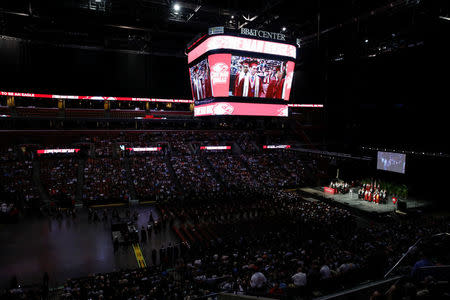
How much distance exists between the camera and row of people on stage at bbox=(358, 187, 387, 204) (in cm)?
2428

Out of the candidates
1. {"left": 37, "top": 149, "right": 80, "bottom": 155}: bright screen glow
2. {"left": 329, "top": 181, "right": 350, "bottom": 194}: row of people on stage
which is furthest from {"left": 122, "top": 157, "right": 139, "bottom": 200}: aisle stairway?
{"left": 329, "top": 181, "right": 350, "bottom": 194}: row of people on stage

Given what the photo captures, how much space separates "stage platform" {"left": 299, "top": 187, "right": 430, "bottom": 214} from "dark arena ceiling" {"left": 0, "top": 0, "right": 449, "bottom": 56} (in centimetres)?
1330

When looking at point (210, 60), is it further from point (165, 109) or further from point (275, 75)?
point (165, 109)

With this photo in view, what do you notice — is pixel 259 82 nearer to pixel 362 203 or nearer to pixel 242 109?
pixel 242 109

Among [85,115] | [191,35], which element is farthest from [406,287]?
[85,115]

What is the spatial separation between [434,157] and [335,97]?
46.2 feet

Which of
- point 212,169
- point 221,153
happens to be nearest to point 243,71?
point 212,169

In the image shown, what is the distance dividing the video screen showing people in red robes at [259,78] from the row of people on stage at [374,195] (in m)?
17.5

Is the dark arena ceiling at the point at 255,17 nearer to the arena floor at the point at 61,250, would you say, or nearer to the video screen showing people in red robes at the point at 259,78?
the video screen showing people in red robes at the point at 259,78

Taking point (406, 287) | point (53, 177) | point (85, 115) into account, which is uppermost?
point (85, 115)

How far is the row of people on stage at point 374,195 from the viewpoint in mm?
24281

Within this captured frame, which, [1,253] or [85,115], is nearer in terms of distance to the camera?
[1,253]

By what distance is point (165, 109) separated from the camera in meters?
42.7

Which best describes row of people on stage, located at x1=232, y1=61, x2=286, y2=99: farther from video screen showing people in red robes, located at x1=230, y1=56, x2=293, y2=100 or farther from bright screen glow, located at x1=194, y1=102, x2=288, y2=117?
bright screen glow, located at x1=194, y1=102, x2=288, y2=117
